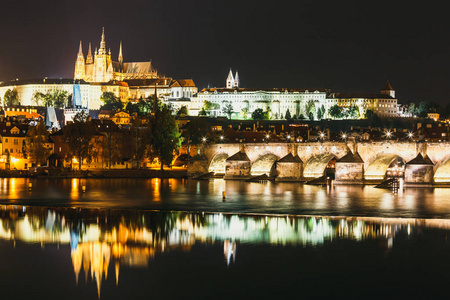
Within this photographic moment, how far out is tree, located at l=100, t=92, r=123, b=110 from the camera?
495 ft

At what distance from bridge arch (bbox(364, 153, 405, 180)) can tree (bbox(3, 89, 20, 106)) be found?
385ft

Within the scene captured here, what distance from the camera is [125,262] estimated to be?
22.4 m

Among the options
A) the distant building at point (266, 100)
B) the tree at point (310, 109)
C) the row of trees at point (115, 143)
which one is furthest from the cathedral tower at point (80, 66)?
the row of trees at point (115, 143)

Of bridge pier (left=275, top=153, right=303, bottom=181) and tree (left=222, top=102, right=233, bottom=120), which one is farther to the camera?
tree (left=222, top=102, right=233, bottom=120)

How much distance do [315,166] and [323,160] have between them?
101cm

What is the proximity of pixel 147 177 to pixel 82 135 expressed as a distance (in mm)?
6513

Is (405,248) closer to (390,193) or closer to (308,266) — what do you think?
(308,266)

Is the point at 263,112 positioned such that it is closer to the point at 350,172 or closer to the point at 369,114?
the point at 369,114

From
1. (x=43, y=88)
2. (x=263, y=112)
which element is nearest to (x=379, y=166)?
(x=263, y=112)

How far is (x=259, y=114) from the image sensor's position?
143 metres

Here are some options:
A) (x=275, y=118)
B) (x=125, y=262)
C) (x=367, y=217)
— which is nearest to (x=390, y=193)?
(x=367, y=217)

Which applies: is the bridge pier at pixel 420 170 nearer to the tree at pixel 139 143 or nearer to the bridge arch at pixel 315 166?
the bridge arch at pixel 315 166

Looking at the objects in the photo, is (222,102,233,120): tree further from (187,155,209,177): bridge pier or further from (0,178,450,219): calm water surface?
(0,178,450,219): calm water surface

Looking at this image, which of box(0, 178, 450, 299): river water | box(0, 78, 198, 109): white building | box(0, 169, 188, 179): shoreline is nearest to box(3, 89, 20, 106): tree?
box(0, 78, 198, 109): white building
